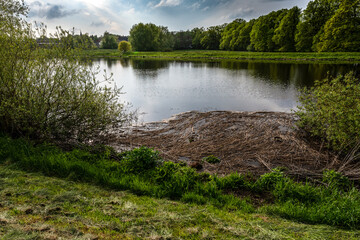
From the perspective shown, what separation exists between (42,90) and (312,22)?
72.1 metres

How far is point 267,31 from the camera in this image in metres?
74.0

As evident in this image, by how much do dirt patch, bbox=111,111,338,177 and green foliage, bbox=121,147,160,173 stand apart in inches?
61.5

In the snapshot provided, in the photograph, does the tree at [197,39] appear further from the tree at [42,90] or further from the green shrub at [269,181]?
the green shrub at [269,181]

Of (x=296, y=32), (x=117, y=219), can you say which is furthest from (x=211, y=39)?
(x=117, y=219)

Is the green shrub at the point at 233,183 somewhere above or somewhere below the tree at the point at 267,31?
below

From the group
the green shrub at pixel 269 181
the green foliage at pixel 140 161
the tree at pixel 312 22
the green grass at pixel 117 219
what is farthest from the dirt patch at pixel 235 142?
the tree at pixel 312 22

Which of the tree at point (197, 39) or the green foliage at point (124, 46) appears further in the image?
the tree at point (197, 39)

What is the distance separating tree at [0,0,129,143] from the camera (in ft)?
26.4

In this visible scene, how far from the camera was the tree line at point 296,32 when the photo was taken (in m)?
53.0

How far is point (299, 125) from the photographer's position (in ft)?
38.8

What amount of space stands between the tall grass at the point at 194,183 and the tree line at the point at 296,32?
6103cm

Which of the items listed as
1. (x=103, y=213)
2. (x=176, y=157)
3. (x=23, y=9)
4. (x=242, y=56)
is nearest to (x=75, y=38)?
(x=23, y=9)

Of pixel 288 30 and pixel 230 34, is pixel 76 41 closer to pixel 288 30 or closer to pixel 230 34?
pixel 288 30

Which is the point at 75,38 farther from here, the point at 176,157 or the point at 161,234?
the point at 161,234
